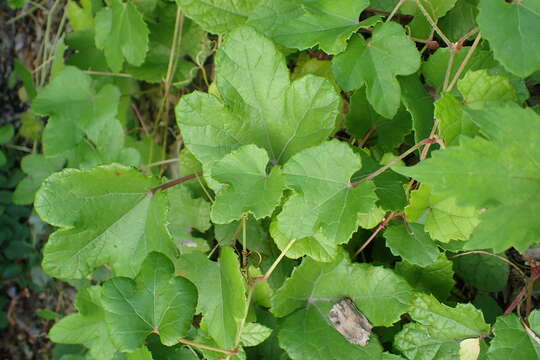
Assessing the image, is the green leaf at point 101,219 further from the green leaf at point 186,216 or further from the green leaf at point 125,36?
the green leaf at point 125,36

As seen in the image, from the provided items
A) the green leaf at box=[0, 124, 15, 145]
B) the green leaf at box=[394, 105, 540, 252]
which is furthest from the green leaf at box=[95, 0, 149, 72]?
the green leaf at box=[0, 124, 15, 145]

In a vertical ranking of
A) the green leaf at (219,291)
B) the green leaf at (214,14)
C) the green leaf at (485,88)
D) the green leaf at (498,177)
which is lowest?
the green leaf at (219,291)

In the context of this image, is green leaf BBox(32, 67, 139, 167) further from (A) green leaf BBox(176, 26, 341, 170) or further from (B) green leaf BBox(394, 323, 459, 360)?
(B) green leaf BBox(394, 323, 459, 360)

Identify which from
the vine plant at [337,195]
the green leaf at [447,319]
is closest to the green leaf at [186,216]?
the vine plant at [337,195]

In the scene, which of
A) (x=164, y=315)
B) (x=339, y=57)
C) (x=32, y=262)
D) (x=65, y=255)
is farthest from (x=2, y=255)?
(x=339, y=57)

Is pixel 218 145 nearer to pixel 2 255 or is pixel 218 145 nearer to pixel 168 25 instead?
pixel 168 25

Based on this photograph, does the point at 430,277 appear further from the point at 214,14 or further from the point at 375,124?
the point at 214,14
